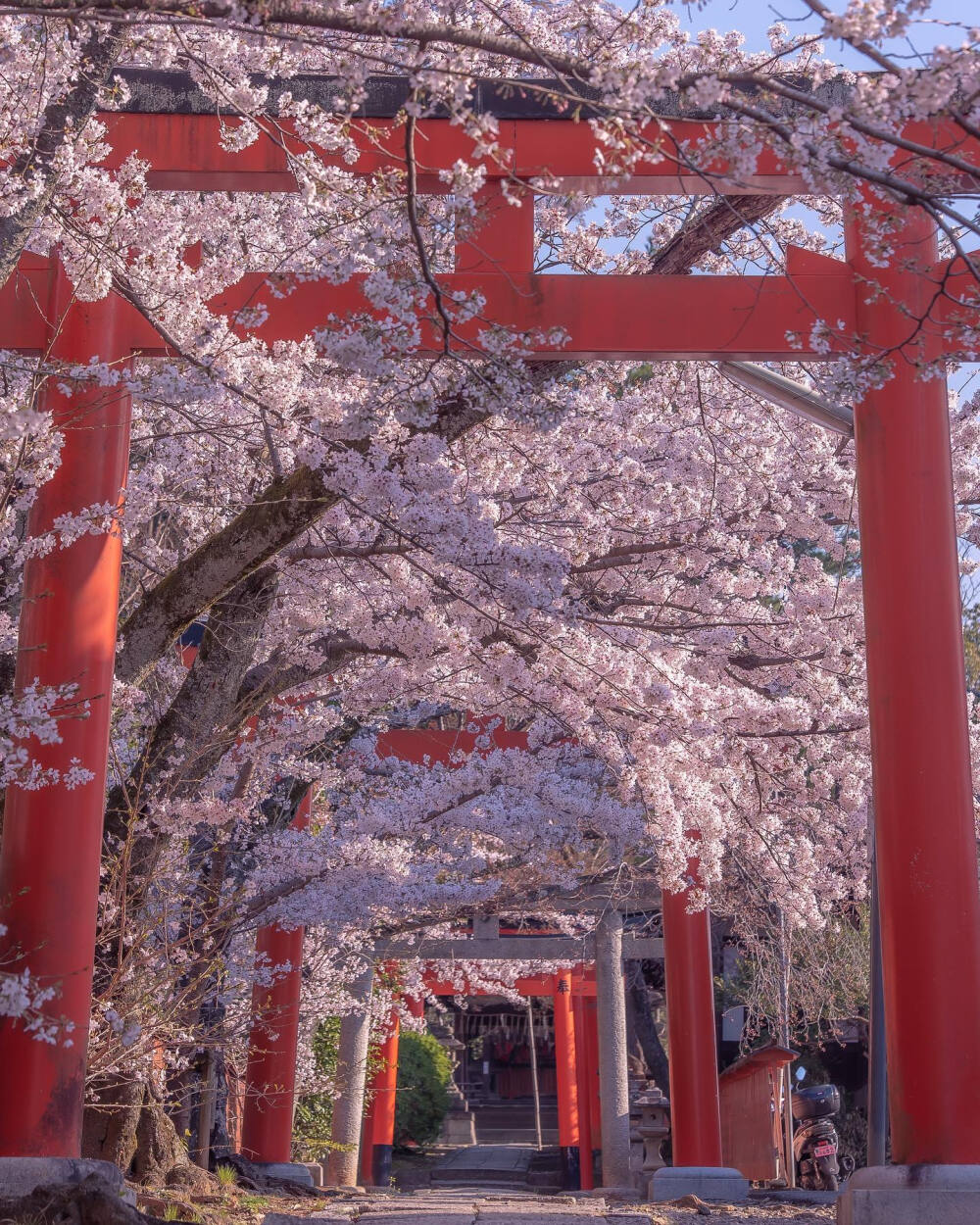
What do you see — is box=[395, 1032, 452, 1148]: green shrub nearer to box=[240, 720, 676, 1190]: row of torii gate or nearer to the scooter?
box=[240, 720, 676, 1190]: row of torii gate

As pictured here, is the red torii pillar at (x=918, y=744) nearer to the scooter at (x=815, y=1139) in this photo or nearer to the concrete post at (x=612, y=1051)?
the scooter at (x=815, y=1139)

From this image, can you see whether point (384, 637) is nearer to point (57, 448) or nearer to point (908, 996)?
point (57, 448)

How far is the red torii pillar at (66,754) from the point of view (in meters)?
4.82

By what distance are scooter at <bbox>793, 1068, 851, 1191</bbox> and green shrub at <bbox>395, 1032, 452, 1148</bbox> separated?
911cm

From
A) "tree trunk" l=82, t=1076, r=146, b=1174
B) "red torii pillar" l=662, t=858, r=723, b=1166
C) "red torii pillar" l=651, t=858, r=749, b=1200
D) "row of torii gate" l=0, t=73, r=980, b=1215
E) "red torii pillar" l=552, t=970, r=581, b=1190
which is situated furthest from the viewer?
"red torii pillar" l=552, t=970, r=581, b=1190

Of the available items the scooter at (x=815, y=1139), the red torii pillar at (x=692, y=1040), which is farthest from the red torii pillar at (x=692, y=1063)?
the scooter at (x=815, y=1139)

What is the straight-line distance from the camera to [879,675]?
5.40 metres

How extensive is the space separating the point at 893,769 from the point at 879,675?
39 centimetres

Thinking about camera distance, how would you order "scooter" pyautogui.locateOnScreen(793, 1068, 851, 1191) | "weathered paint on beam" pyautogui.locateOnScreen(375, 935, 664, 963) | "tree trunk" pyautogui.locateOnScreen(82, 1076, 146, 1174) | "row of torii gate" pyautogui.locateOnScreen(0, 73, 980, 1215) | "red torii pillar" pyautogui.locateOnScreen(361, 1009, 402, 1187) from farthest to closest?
"red torii pillar" pyautogui.locateOnScreen(361, 1009, 402, 1187) < "weathered paint on beam" pyautogui.locateOnScreen(375, 935, 664, 963) < "scooter" pyautogui.locateOnScreen(793, 1068, 851, 1191) < "tree trunk" pyautogui.locateOnScreen(82, 1076, 146, 1174) < "row of torii gate" pyautogui.locateOnScreen(0, 73, 980, 1215)

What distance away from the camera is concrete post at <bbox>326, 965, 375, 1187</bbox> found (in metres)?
13.7

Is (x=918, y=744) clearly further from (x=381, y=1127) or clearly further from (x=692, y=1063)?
(x=381, y=1127)

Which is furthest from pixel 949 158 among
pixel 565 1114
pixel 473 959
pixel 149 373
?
pixel 565 1114

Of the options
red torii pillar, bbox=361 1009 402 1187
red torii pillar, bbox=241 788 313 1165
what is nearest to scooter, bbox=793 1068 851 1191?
red torii pillar, bbox=241 788 313 1165

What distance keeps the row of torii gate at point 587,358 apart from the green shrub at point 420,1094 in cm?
1732
